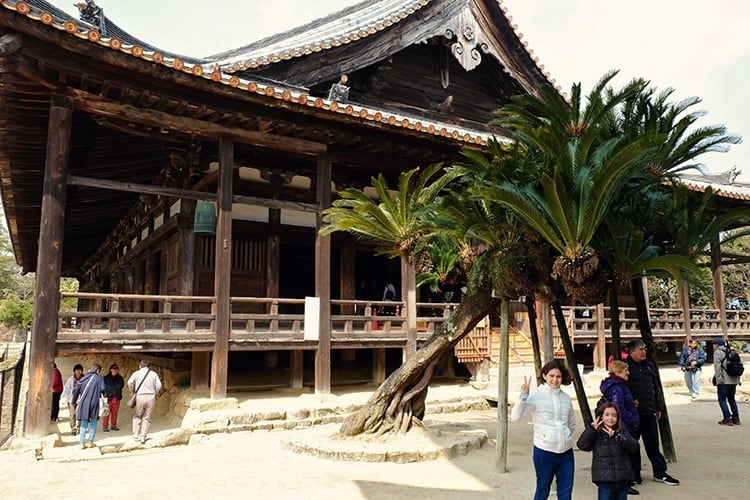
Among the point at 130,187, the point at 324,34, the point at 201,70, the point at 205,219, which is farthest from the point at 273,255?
the point at 324,34

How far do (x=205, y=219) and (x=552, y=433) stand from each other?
7710 mm

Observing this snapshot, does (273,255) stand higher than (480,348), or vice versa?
(273,255)

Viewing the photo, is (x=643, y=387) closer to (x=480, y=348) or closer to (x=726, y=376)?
(x=726, y=376)

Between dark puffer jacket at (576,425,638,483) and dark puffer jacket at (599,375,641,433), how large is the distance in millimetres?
892

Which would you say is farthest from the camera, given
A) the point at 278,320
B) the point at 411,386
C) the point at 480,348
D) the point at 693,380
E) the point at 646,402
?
the point at 693,380

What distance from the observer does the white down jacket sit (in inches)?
188

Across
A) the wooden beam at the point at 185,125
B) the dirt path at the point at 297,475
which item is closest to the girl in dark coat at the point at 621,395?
the dirt path at the point at 297,475

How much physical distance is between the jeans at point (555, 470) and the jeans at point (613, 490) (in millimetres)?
255

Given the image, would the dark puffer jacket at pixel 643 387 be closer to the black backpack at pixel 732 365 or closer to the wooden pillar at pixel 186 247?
the black backpack at pixel 732 365

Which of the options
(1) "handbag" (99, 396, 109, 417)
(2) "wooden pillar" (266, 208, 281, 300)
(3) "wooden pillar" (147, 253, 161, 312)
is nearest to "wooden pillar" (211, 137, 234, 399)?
(1) "handbag" (99, 396, 109, 417)

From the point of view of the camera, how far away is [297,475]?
6.89m

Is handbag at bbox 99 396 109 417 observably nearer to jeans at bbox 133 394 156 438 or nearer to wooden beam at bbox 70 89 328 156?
jeans at bbox 133 394 156 438

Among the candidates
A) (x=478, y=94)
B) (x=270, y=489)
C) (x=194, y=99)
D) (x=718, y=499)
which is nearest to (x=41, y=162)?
(x=194, y=99)

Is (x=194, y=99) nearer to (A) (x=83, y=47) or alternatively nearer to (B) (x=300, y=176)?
(A) (x=83, y=47)
